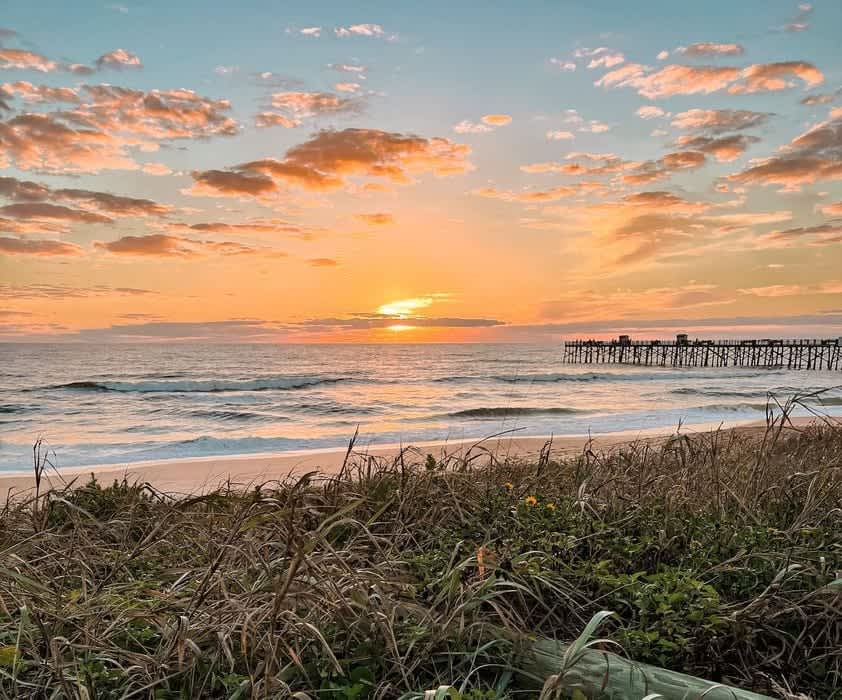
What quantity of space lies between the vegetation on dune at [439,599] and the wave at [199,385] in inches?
1169

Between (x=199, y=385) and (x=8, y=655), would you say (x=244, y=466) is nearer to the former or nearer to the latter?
(x=8, y=655)

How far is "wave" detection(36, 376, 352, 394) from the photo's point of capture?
104ft

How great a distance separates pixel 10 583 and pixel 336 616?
1.62 metres

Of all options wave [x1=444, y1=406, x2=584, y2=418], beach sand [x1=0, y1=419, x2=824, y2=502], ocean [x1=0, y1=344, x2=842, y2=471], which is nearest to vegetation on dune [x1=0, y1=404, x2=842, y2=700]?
ocean [x1=0, y1=344, x2=842, y2=471]

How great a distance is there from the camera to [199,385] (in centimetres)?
3356

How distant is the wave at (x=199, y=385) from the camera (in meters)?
31.7

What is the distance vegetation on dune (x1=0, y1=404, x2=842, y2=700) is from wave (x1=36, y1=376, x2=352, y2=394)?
29.7 metres

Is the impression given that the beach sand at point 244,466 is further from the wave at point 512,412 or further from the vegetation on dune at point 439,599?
the wave at point 512,412

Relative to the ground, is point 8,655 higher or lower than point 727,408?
higher

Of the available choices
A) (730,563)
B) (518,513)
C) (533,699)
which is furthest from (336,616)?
(730,563)

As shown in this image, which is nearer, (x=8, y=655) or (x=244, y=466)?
(x=8, y=655)

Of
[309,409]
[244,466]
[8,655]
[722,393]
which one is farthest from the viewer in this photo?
[722,393]

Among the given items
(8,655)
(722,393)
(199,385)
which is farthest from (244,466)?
(722,393)

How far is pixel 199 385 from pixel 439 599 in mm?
33367
